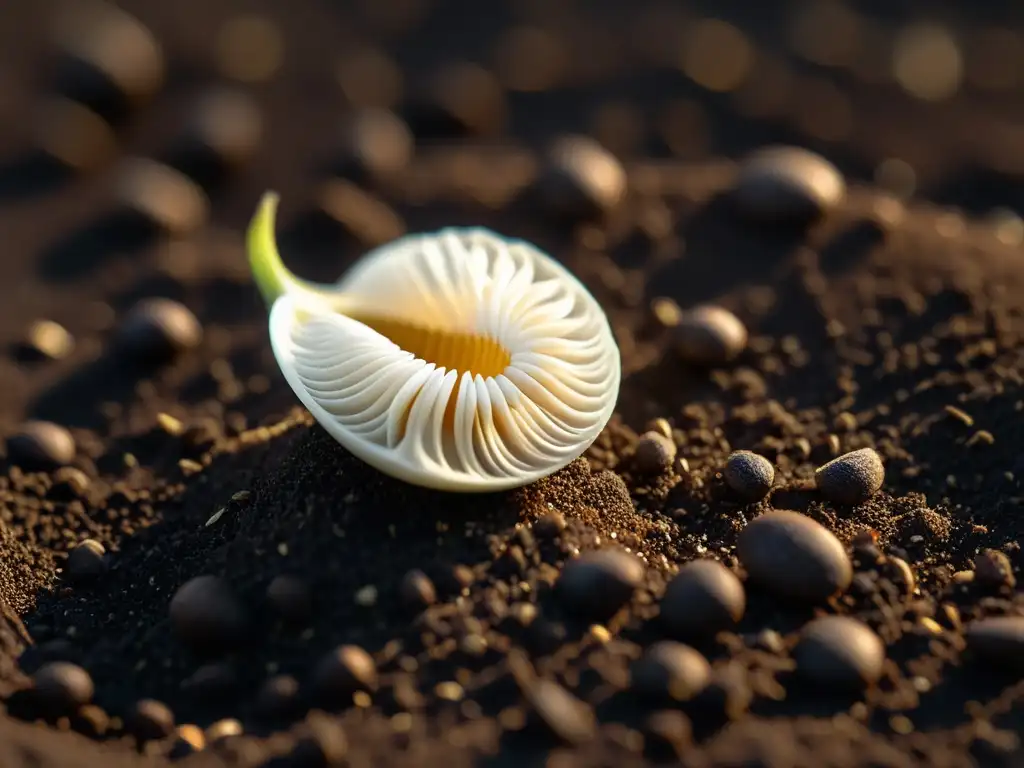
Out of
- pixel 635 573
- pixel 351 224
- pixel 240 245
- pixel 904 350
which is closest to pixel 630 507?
pixel 635 573

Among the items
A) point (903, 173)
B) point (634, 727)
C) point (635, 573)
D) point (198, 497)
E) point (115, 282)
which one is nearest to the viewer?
point (634, 727)

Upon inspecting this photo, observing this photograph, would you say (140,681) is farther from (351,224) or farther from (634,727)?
(351,224)

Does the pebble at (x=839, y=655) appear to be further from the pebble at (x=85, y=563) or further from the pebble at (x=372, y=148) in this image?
the pebble at (x=372, y=148)

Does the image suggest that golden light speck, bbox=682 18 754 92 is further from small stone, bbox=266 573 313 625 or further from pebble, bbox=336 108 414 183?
small stone, bbox=266 573 313 625

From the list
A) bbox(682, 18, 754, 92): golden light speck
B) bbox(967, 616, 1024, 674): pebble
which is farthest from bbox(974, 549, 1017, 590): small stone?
bbox(682, 18, 754, 92): golden light speck

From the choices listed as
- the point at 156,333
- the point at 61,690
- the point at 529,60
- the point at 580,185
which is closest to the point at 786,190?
the point at 580,185

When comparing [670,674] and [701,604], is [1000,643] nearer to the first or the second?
[701,604]
